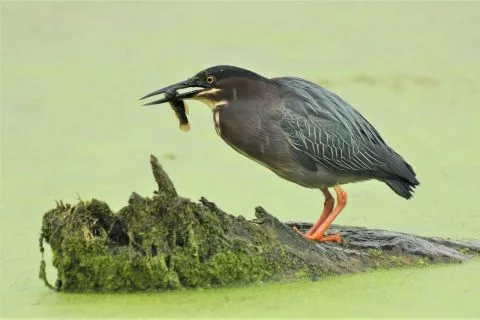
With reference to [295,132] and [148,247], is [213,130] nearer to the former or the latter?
[295,132]

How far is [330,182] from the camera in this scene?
5918 millimetres

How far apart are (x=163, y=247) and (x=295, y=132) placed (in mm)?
1077

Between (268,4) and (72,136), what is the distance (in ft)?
12.3

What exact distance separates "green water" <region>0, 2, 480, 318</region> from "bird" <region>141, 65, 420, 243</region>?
61cm

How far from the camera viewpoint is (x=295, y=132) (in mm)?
5801

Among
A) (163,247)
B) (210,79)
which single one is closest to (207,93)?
(210,79)

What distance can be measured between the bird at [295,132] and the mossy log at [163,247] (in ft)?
1.63

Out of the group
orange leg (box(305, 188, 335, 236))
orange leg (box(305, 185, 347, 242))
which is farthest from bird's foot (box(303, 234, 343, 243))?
orange leg (box(305, 188, 335, 236))

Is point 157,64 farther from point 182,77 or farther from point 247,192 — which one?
point 247,192

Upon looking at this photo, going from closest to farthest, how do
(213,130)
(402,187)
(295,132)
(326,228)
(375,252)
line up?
(375,252), (326,228), (295,132), (402,187), (213,130)

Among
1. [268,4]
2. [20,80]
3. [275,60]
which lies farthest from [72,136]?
[268,4]

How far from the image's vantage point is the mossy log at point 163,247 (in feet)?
16.4

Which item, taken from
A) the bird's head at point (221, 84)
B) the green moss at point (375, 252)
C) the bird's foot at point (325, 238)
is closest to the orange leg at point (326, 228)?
the bird's foot at point (325, 238)

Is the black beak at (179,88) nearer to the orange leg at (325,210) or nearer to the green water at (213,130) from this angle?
the orange leg at (325,210)
